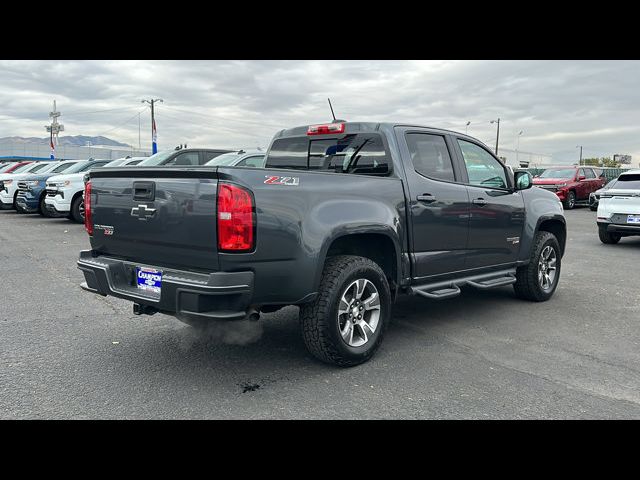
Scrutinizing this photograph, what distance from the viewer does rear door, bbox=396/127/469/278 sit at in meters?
4.86

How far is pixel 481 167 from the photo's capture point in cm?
587

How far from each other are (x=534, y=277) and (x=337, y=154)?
9.64 ft

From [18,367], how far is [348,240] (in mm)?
2714

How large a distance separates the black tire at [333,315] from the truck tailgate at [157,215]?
88cm

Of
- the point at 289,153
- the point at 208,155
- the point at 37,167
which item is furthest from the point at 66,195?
the point at 289,153

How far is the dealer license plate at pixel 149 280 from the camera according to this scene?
153 inches

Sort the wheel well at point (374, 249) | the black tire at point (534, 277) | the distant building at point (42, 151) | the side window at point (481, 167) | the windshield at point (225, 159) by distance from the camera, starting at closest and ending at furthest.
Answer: the wheel well at point (374, 249)
the side window at point (481, 167)
the black tire at point (534, 277)
the windshield at point (225, 159)
the distant building at point (42, 151)

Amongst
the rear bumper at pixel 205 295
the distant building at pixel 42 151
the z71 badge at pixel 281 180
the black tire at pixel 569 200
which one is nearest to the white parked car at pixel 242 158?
the z71 badge at pixel 281 180

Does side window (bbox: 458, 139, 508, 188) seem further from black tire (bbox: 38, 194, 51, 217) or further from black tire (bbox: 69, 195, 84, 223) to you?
black tire (bbox: 38, 194, 51, 217)

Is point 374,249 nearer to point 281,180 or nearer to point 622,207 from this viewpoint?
point 281,180

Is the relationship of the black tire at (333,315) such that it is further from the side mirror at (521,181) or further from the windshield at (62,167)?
the windshield at (62,167)

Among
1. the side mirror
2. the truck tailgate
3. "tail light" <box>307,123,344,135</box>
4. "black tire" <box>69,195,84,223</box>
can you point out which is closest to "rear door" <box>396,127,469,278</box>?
"tail light" <box>307,123,344,135</box>
